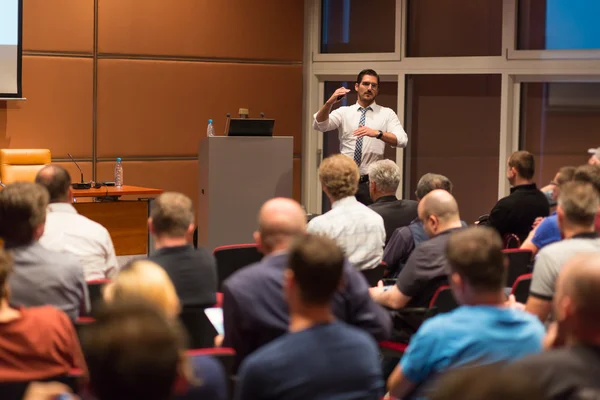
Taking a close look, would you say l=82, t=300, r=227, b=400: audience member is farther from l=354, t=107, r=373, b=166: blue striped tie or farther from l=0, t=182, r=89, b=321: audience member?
l=354, t=107, r=373, b=166: blue striped tie

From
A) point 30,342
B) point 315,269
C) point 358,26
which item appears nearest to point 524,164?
point 315,269

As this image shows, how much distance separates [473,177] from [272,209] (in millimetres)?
5406

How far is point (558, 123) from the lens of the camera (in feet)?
24.2

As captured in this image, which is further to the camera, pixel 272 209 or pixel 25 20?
pixel 25 20

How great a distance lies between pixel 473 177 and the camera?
800cm

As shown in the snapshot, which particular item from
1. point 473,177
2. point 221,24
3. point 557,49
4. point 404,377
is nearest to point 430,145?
point 473,177

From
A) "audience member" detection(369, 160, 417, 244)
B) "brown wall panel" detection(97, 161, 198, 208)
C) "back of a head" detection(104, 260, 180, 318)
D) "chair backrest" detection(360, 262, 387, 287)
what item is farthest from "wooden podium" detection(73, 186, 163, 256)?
"back of a head" detection(104, 260, 180, 318)

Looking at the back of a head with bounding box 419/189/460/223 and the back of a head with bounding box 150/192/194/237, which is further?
the back of a head with bounding box 419/189/460/223

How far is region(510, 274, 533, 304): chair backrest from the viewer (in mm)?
3506

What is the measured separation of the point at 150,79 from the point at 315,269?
6237 mm

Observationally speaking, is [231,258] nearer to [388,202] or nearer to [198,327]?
[198,327]

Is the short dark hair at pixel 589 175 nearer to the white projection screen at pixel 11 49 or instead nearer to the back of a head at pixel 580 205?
the back of a head at pixel 580 205

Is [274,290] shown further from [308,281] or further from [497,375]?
[497,375]

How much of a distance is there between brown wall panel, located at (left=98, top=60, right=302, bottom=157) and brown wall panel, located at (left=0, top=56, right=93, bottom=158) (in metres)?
0.17
